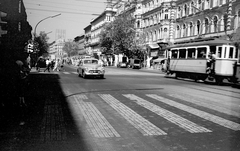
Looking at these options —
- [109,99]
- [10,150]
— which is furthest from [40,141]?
[109,99]

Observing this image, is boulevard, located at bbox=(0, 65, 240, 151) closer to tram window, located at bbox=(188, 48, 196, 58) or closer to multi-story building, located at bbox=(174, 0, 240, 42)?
tram window, located at bbox=(188, 48, 196, 58)

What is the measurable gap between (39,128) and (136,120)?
2.43 metres

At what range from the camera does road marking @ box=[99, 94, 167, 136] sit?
5.55 meters

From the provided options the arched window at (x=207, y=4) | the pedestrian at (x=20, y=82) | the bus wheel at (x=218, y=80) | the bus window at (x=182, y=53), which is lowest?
the bus wheel at (x=218, y=80)

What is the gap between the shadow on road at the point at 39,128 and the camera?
4.52 meters

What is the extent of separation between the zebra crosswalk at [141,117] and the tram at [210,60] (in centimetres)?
943

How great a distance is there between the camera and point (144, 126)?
597 cm

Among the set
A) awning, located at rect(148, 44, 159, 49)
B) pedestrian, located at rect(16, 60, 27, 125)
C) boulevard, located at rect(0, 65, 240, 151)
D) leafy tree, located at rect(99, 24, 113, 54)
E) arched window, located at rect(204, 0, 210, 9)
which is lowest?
boulevard, located at rect(0, 65, 240, 151)

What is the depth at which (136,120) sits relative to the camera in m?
6.51

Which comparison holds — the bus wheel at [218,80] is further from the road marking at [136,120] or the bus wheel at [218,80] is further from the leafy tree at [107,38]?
the leafy tree at [107,38]

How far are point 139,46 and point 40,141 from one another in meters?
54.3

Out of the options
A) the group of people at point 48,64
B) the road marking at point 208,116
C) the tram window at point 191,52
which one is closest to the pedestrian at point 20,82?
the road marking at point 208,116

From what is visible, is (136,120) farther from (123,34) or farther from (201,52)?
(123,34)

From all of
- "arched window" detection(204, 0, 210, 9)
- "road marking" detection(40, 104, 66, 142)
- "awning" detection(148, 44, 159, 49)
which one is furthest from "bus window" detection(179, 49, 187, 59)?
"awning" detection(148, 44, 159, 49)
